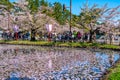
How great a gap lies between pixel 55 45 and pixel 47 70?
24.2 meters

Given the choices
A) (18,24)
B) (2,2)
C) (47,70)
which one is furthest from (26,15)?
(47,70)

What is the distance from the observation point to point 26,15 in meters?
57.3

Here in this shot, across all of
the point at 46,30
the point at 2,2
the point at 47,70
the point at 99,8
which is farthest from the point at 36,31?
the point at 47,70

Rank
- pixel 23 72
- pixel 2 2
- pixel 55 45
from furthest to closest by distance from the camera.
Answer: pixel 2 2 → pixel 55 45 → pixel 23 72

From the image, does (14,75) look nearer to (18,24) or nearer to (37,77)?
(37,77)

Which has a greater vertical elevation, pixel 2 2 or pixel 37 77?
pixel 2 2

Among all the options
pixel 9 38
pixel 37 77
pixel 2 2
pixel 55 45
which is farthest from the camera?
pixel 2 2

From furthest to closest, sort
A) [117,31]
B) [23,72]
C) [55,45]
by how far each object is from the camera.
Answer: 1. [117,31]
2. [55,45]
3. [23,72]

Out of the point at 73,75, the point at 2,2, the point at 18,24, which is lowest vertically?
the point at 73,75

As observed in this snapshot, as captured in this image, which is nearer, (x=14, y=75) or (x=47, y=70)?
(x=14, y=75)

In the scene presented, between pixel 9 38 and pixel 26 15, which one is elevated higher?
pixel 26 15

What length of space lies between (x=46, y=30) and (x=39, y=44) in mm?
11783

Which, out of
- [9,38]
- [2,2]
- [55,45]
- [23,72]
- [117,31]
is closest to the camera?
[23,72]

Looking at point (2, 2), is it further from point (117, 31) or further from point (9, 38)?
point (117, 31)
